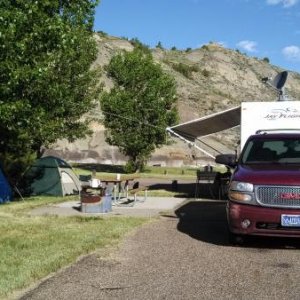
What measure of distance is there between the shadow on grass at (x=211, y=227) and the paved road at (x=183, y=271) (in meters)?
0.03

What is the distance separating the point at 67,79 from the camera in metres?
33.4

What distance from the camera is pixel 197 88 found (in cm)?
8625

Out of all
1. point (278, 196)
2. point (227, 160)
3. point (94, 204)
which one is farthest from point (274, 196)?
point (94, 204)

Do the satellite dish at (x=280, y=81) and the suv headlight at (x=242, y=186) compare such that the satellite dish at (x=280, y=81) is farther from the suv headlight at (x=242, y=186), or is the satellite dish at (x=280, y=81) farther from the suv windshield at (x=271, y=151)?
the suv headlight at (x=242, y=186)

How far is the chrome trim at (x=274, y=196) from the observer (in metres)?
8.54

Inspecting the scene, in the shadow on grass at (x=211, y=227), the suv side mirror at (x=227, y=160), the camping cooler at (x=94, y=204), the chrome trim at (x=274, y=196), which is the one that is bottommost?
the shadow on grass at (x=211, y=227)

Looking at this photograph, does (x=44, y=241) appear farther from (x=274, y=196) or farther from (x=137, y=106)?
(x=137, y=106)

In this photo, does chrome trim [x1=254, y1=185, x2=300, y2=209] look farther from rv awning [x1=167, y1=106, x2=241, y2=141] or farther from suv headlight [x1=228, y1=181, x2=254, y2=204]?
rv awning [x1=167, y1=106, x2=241, y2=141]

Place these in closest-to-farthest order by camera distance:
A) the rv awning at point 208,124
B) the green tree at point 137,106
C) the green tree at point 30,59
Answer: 1. the green tree at point 30,59
2. the rv awning at point 208,124
3. the green tree at point 137,106

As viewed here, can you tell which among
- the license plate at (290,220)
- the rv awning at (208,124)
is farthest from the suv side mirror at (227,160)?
the rv awning at (208,124)

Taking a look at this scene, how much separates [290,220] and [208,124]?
11344 millimetres

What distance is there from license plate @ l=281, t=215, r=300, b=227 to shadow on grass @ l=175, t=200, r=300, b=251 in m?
0.68

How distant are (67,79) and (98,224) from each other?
Answer: 901 inches

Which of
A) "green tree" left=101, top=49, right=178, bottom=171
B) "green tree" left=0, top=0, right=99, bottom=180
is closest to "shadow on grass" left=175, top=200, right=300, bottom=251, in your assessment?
"green tree" left=0, top=0, right=99, bottom=180
